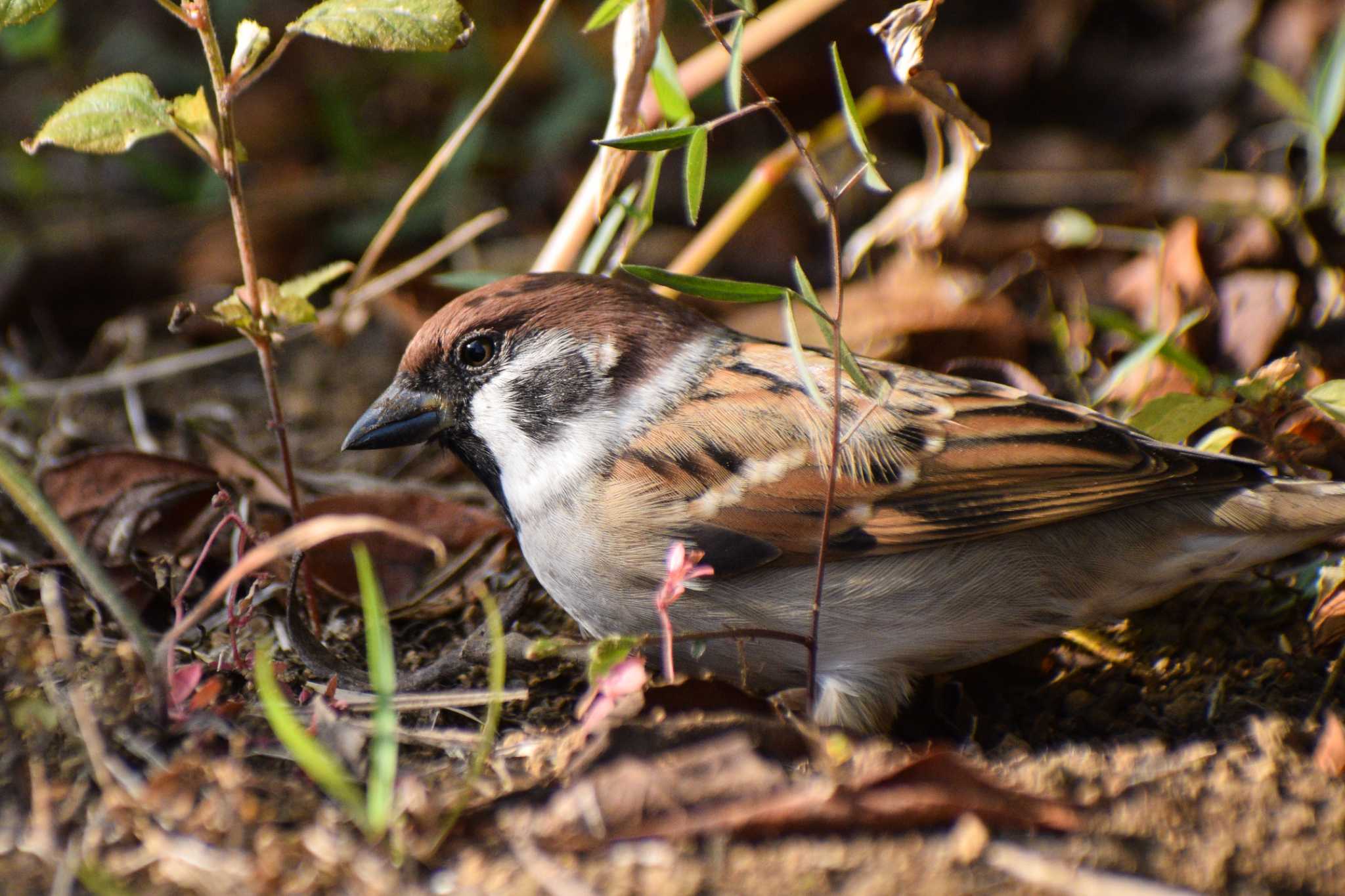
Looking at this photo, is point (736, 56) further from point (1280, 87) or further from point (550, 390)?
point (1280, 87)

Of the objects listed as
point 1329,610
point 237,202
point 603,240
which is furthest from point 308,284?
point 1329,610

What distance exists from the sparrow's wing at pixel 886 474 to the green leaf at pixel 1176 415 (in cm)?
20

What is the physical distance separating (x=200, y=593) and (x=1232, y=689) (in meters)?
2.42

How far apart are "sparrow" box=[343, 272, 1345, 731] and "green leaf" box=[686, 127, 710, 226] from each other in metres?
0.52

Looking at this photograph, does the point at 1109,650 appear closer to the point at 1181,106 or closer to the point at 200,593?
the point at 200,593

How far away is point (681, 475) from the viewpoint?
2867 millimetres

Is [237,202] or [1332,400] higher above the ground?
[237,202]

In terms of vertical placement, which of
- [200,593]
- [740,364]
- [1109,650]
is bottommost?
[1109,650]

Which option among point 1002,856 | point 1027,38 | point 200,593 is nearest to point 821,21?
point 1027,38

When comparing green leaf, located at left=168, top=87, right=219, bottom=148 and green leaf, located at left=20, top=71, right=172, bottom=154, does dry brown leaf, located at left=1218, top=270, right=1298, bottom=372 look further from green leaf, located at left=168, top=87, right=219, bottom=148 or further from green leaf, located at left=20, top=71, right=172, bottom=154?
green leaf, located at left=20, top=71, right=172, bottom=154

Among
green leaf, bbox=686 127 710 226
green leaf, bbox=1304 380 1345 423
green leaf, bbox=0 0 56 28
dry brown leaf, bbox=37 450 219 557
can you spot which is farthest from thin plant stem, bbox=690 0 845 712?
dry brown leaf, bbox=37 450 219 557

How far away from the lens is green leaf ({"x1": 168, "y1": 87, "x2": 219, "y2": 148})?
100 inches

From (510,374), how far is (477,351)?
9 cm

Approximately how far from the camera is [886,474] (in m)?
2.82
